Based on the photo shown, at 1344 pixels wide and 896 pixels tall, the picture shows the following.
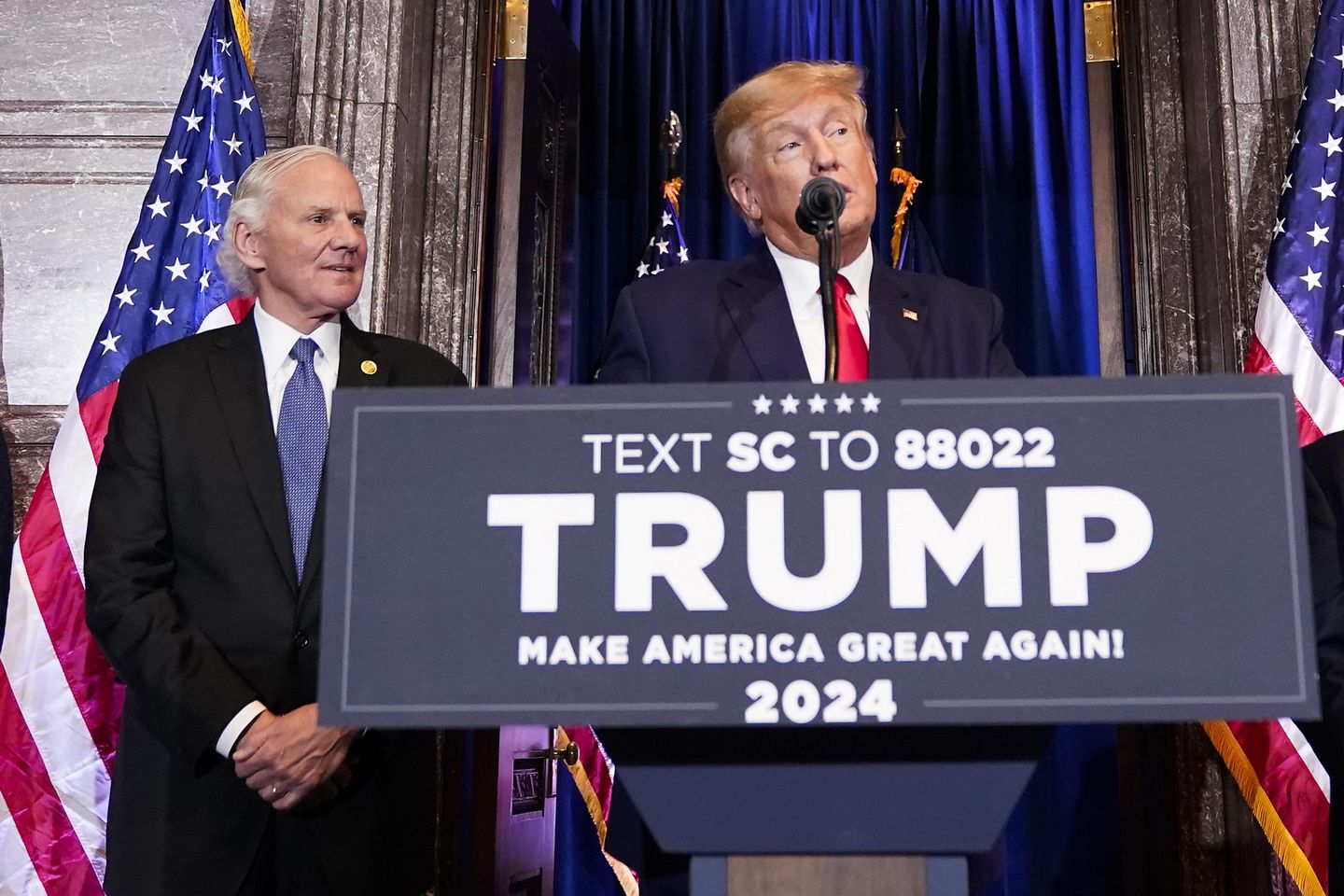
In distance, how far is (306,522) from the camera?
86.4 inches

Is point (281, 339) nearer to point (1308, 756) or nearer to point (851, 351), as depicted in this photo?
point (851, 351)

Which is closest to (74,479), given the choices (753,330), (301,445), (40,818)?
(40,818)

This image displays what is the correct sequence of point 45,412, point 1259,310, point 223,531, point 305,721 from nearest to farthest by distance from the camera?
point 305,721 → point 223,531 → point 1259,310 → point 45,412

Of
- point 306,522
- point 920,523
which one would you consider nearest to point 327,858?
point 306,522

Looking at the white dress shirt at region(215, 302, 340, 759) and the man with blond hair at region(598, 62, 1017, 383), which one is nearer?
the man with blond hair at region(598, 62, 1017, 383)

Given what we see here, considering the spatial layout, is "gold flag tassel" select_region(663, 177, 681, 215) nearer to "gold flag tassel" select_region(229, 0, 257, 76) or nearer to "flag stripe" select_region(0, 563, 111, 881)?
"gold flag tassel" select_region(229, 0, 257, 76)

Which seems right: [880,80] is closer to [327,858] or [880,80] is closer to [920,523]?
[327,858]

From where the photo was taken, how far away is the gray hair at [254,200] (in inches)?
99.7

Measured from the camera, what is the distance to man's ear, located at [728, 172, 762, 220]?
2.29 metres

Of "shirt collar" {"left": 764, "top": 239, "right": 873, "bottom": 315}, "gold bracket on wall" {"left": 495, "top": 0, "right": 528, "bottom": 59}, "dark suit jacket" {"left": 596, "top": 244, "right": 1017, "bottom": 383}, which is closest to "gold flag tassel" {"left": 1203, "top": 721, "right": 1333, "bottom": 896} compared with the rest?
"dark suit jacket" {"left": 596, "top": 244, "right": 1017, "bottom": 383}

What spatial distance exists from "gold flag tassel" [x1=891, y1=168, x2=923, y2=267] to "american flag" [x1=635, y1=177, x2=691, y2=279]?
2.21 feet

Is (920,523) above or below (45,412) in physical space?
below

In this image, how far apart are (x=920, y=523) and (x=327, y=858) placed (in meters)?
1.25

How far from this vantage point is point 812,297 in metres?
2.02
